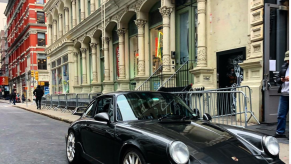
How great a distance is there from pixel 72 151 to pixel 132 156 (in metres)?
2.22

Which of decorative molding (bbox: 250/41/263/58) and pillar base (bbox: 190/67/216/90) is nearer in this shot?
decorative molding (bbox: 250/41/263/58)

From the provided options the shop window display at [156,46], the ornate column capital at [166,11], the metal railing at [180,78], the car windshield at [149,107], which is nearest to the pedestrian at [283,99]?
the car windshield at [149,107]

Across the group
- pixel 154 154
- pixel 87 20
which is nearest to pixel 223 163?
pixel 154 154

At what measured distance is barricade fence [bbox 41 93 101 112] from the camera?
1607cm

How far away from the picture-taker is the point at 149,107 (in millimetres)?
4121

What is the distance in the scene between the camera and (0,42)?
85.9m

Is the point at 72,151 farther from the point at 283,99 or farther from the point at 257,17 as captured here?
the point at 257,17

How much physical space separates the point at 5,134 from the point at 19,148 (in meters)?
2.57

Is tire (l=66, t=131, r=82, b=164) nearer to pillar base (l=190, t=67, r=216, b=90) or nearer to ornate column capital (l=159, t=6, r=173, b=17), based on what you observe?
pillar base (l=190, t=67, r=216, b=90)

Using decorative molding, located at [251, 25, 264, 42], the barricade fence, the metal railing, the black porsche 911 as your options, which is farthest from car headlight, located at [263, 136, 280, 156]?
the barricade fence

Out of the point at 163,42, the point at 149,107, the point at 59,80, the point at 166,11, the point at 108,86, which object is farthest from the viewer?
the point at 59,80

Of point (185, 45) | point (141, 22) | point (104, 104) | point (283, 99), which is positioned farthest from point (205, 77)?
point (104, 104)

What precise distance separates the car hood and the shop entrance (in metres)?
5.65

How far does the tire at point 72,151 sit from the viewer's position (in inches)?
191
